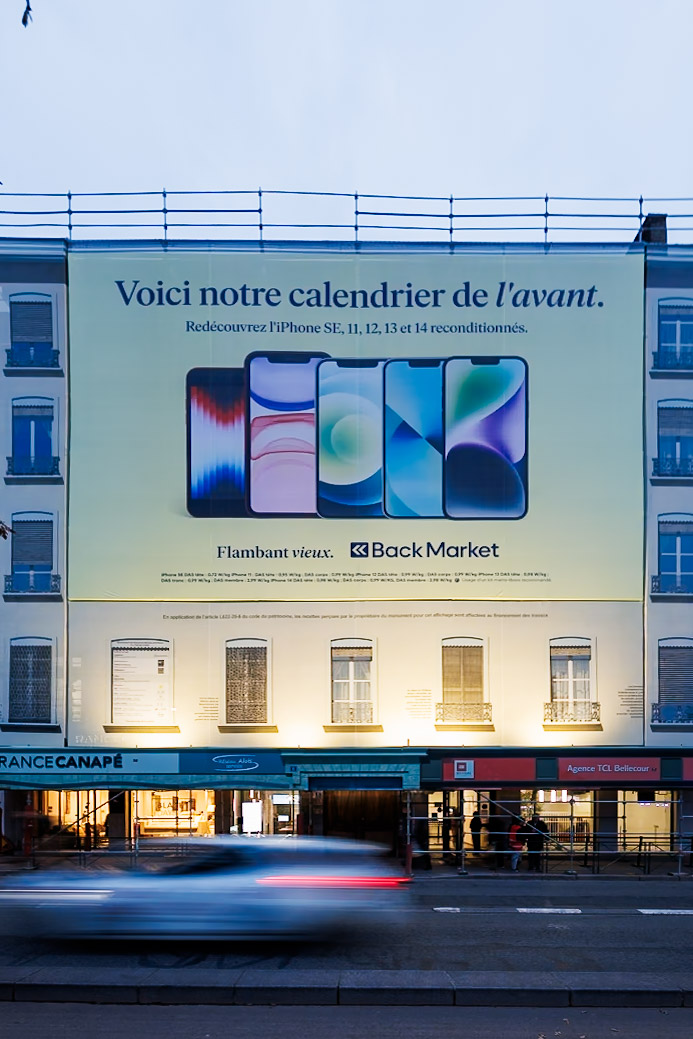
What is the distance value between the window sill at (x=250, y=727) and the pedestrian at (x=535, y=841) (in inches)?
246

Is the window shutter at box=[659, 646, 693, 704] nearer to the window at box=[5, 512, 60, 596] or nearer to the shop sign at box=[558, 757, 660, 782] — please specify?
the shop sign at box=[558, 757, 660, 782]

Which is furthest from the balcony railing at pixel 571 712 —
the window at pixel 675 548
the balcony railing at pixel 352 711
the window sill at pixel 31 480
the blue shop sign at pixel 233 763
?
the window sill at pixel 31 480

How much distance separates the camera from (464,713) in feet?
75.5

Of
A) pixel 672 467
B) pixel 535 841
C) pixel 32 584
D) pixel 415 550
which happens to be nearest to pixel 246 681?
pixel 415 550

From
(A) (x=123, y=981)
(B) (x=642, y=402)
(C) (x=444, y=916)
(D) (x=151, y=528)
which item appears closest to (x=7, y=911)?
(A) (x=123, y=981)

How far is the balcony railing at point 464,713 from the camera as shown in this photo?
2295 centimetres

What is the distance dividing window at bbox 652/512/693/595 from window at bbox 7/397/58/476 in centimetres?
1452

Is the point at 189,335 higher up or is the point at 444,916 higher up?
the point at 189,335

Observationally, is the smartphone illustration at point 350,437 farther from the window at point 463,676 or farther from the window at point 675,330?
the window at point 675,330

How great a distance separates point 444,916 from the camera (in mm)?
16891

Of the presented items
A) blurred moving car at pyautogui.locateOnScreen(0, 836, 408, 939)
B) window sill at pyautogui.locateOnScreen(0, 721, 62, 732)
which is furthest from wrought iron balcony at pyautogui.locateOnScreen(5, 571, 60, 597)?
blurred moving car at pyautogui.locateOnScreen(0, 836, 408, 939)

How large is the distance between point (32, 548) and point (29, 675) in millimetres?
2968

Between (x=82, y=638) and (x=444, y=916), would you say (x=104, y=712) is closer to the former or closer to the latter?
(x=82, y=638)

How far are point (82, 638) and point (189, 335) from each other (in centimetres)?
759
